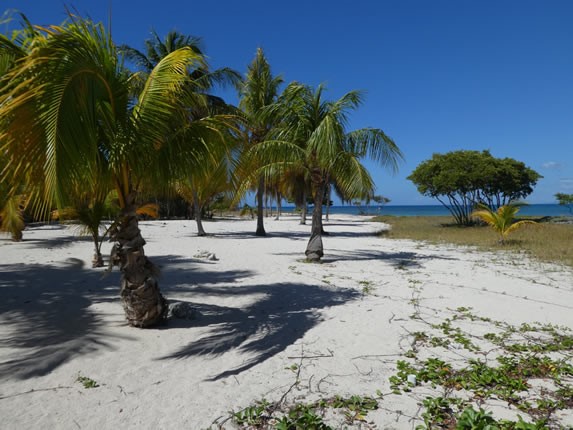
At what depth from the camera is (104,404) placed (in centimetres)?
294

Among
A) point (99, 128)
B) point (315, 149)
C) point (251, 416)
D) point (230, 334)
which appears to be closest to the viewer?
point (251, 416)

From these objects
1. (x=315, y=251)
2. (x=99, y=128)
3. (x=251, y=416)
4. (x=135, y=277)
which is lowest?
(x=251, y=416)

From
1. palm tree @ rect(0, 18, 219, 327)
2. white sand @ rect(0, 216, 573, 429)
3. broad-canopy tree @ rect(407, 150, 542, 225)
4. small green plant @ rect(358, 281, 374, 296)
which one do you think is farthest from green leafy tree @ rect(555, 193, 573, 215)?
palm tree @ rect(0, 18, 219, 327)

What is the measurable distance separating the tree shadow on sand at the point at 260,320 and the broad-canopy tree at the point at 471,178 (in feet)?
77.5

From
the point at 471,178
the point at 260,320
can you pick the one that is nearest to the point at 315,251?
the point at 260,320

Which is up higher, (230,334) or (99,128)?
(99,128)

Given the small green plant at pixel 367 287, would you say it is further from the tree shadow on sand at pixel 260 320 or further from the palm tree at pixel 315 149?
the palm tree at pixel 315 149

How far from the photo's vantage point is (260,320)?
5.17 metres

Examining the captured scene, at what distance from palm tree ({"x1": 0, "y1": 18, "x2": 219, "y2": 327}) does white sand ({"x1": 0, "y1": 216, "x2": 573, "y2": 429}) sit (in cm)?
95

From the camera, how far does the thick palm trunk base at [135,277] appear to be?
4.43 m

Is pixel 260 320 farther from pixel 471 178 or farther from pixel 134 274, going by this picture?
pixel 471 178

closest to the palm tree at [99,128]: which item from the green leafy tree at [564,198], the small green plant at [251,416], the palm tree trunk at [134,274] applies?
the palm tree trunk at [134,274]

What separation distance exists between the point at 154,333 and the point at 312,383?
7.47ft

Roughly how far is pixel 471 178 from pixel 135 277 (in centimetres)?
2726
